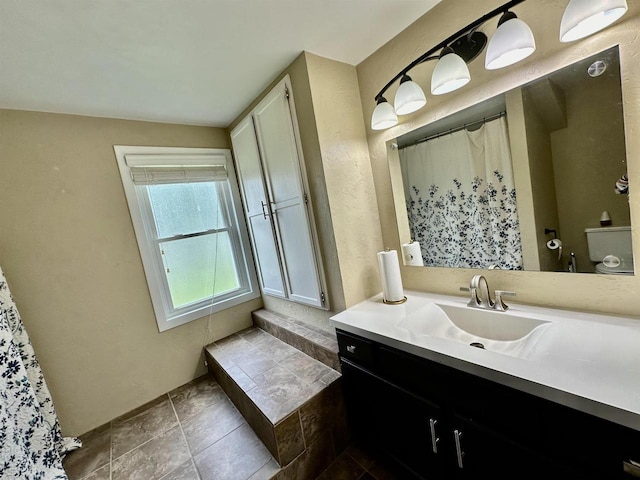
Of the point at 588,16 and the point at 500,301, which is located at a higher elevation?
the point at 588,16

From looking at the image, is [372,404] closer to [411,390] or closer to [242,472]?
[411,390]

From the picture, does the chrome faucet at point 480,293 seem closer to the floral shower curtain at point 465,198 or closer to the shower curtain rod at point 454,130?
the floral shower curtain at point 465,198

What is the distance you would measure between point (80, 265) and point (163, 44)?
1.47 metres

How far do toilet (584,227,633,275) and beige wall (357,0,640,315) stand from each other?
2 cm

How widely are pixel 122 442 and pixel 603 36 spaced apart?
3029mm

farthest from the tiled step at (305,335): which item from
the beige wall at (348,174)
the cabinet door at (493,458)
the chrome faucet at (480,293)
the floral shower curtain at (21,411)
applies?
the floral shower curtain at (21,411)

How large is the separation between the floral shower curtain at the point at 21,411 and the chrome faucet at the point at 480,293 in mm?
2157

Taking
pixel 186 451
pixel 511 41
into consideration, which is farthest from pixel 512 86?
pixel 186 451

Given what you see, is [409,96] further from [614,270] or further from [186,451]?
[186,451]

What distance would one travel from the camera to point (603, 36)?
873 mm

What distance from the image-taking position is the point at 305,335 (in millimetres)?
1764

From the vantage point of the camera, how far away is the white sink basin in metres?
1.00

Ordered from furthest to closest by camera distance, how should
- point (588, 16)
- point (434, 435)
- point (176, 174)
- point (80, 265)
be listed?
point (176, 174) < point (80, 265) < point (434, 435) < point (588, 16)

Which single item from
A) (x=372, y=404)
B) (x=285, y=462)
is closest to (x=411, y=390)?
(x=372, y=404)
